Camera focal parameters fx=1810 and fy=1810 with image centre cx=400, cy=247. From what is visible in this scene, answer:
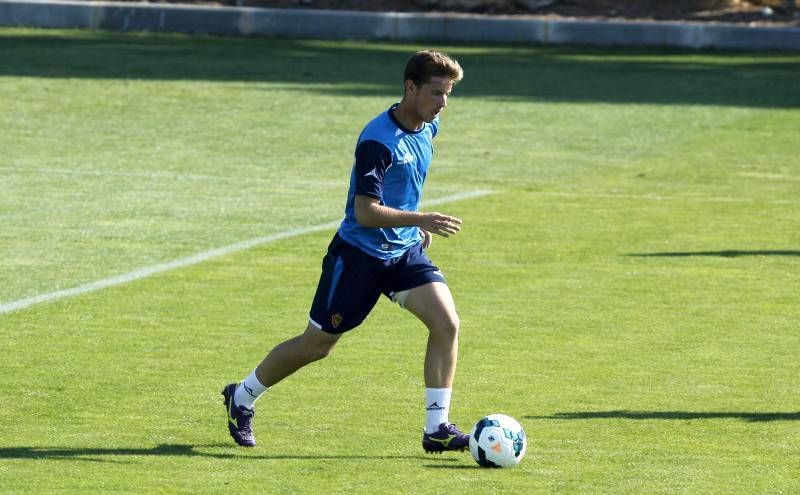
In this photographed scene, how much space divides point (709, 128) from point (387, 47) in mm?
10990

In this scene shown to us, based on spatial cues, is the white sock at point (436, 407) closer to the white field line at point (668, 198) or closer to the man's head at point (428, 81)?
the man's head at point (428, 81)

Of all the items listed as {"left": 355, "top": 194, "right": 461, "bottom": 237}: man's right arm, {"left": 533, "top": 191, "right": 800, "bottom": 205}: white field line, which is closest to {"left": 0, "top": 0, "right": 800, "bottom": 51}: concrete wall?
{"left": 533, "top": 191, "right": 800, "bottom": 205}: white field line

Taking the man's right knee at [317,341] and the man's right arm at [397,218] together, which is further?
the man's right knee at [317,341]

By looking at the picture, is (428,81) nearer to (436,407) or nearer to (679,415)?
(436,407)

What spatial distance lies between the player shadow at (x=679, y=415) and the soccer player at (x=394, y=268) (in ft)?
3.40

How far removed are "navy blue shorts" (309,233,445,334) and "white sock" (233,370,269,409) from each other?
0.46 metres

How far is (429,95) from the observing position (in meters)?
8.05

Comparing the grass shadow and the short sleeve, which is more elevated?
the short sleeve

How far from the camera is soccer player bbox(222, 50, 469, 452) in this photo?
26.5ft

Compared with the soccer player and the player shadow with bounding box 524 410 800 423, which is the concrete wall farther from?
the soccer player

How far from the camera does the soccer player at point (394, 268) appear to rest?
808 centimetres

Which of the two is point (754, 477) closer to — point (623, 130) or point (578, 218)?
point (578, 218)

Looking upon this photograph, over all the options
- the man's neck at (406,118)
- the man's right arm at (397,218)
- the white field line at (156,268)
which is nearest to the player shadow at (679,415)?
the man's right arm at (397,218)

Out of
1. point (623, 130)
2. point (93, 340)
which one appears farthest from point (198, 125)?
point (93, 340)
